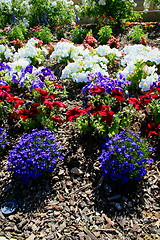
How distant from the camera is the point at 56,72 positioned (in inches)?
216

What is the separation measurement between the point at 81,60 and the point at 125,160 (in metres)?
2.85

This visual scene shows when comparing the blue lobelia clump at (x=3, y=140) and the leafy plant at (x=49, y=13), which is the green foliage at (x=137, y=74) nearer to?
the blue lobelia clump at (x=3, y=140)

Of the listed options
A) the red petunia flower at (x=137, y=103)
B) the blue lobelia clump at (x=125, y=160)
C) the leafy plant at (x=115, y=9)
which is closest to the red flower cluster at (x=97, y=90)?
the red petunia flower at (x=137, y=103)

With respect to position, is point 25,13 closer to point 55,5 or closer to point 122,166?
point 55,5

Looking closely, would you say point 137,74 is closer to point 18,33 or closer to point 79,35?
point 79,35

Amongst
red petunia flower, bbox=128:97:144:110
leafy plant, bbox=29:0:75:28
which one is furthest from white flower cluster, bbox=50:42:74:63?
leafy plant, bbox=29:0:75:28

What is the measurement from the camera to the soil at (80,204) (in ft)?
8.60

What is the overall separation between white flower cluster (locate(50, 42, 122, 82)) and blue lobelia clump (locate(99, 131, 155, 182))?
174cm

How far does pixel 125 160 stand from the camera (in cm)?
289

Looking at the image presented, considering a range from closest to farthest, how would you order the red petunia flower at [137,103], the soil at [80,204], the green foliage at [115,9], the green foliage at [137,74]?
the soil at [80,204] < the red petunia flower at [137,103] < the green foliage at [137,74] < the green foliage at [115,9]

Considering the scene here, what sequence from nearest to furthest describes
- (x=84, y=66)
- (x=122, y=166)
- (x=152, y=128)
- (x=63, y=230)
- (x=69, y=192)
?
1. (x=63, y=230)
2. (x=122, y=166)
3. (x=69, y=192)
4. (x=152, y=128)
5. (x=84, y=66)

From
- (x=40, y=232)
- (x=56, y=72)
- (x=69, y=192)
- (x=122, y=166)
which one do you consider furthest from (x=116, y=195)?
(x=56, y=72)

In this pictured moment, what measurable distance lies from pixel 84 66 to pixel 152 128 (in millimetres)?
1929

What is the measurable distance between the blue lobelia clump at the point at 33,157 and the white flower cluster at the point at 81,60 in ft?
5.51
